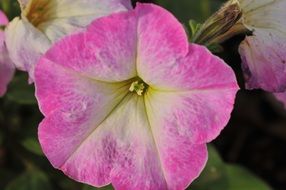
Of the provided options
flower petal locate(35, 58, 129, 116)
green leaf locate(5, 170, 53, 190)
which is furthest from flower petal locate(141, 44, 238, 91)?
green leaf locate(5, 170, 53, 190)

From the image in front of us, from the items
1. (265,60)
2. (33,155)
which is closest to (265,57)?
(265,60)

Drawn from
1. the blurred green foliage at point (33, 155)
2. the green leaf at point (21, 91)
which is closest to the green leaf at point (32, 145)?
the blurred green foliage at point (33, 155)

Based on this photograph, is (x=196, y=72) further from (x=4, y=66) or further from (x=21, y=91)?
(x=21, y=91)

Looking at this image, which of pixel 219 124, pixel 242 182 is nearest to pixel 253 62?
pixel 219 124

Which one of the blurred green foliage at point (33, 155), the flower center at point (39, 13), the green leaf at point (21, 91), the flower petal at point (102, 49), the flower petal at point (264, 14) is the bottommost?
the blurred green foliage at point (33, 155)

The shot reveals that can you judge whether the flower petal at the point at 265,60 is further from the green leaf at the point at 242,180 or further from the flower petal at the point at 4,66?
the green leaf at the point at 242,180

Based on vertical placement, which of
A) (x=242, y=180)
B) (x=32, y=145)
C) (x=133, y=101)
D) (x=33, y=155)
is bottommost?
(x=242, y=180)

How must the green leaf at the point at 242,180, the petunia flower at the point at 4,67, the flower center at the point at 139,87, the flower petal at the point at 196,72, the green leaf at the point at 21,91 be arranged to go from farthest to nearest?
1. the green leaf at the point at 242,180
2. the green leaf at the point at 21,91
3. the petunia flower at the point at 4,67
4. the flower center at the point at 139,87
5. the flower petal at the point at 196,72
